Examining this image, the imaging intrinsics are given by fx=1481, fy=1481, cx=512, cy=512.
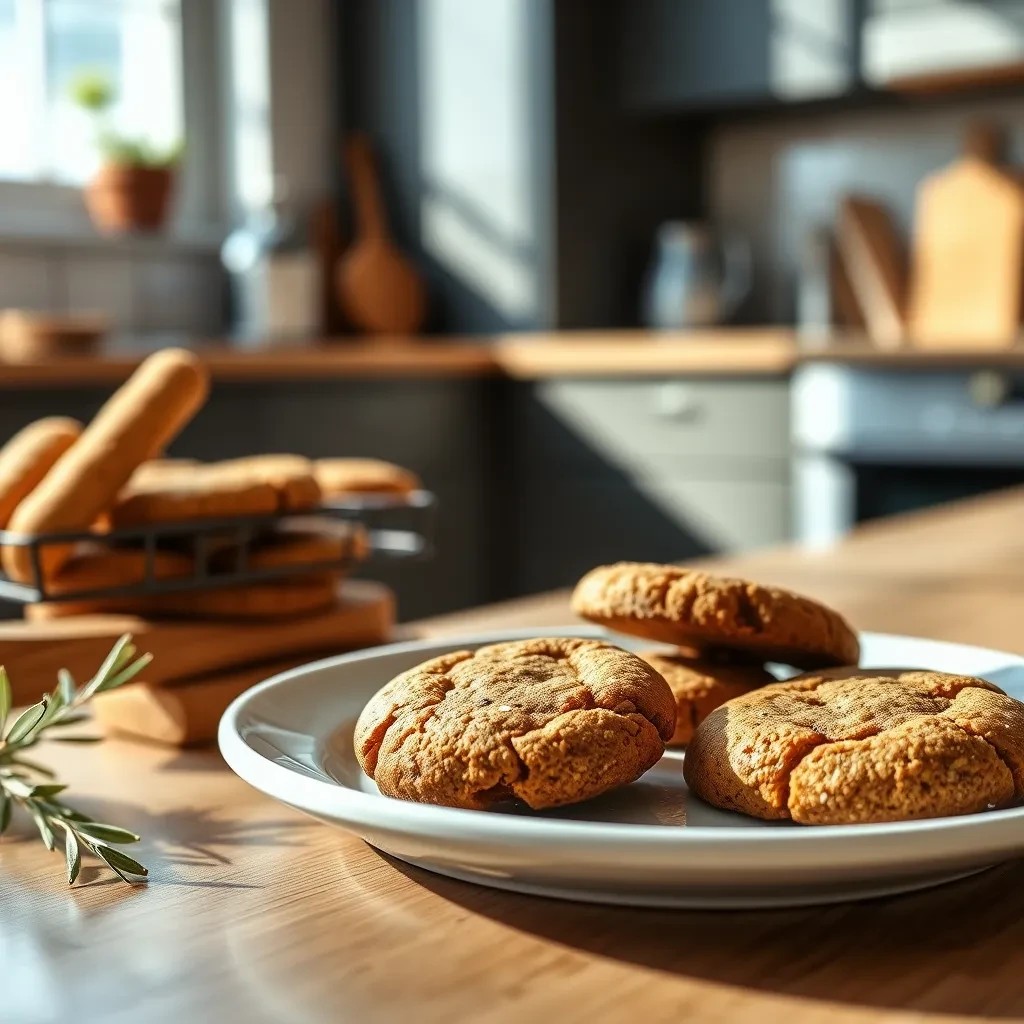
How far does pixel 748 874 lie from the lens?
39 centimetres

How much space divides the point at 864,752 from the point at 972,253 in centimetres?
314

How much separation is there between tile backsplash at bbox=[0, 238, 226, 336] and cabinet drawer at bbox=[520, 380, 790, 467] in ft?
3.19

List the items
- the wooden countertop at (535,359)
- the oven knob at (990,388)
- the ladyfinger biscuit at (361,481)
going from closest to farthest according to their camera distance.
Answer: the ladyfinger biscuit at (361,481), the wooden countertop at (535,359), the oven knob at (990,388)

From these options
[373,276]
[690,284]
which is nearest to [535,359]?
[690,284]

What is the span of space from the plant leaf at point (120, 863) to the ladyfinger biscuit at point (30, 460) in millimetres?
347

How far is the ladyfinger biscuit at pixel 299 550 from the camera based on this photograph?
78 centimetres

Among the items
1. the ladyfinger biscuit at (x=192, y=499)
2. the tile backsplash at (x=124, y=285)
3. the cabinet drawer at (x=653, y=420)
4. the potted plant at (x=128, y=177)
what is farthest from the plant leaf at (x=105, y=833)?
the potted plant at (x=128, y=177)

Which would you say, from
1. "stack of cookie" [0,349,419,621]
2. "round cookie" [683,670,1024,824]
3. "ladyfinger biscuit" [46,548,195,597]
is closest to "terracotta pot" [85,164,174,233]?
"stack of cookie" [0,349,419,621]

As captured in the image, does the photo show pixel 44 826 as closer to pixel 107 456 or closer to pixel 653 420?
pixel 107 456

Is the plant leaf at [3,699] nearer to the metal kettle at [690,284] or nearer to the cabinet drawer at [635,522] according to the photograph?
the cabinet drawer at [635,522]

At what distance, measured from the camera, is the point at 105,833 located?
46 cm

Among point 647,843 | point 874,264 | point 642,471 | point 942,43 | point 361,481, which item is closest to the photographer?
point 647,843

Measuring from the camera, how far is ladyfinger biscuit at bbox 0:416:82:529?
0.77m

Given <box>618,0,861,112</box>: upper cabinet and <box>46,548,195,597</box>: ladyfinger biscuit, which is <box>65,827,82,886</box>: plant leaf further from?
<box>618,0,861,112</box>: upper cabinet
